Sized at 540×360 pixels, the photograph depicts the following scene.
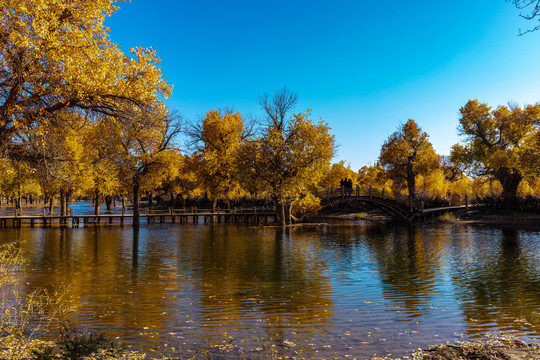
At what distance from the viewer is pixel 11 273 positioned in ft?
45.4

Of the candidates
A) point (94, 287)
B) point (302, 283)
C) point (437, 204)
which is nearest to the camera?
point (94, 287)

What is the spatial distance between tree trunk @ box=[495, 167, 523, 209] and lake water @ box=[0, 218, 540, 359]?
25.3 m

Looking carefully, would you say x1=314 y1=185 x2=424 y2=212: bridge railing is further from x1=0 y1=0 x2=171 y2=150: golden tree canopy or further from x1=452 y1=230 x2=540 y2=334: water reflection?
x1=0 y1=0 x2=171 y2=150: golden tree canopy

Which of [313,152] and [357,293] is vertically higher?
[313,152]

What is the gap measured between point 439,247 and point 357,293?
44.5 feet

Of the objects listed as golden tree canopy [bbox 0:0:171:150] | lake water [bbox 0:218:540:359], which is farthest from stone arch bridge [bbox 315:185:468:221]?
golden tree canopy [bbox 0:0:171:150]

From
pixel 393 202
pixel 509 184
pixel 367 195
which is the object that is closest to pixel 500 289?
pixel 367 195

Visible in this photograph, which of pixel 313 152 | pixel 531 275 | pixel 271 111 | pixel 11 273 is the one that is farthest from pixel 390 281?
pixel 271 111

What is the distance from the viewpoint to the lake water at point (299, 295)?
7.54 m

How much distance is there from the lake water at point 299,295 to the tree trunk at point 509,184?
2527 cm

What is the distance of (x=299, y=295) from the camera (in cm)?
1127

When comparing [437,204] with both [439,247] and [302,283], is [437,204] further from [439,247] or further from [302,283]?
[302,283]

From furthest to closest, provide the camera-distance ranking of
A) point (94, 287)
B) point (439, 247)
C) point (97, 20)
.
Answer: point (439, 247)
point (94, 287)
point (97, 20)

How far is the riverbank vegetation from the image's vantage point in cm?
1069
